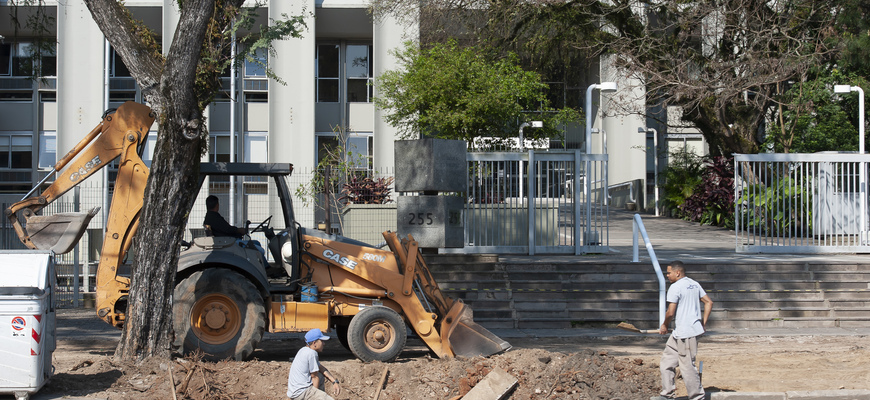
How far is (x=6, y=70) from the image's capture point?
28.2 metres

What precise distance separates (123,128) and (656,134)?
85.2 feet

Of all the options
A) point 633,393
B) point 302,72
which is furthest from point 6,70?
point 633,393

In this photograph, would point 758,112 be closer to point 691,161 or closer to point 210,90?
point 691,161

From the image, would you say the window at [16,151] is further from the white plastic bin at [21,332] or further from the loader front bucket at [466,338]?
the loader front bucket at [466,338]

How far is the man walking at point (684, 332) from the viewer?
8062mm

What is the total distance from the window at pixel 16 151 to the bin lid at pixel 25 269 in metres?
22.2

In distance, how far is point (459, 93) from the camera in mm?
23094

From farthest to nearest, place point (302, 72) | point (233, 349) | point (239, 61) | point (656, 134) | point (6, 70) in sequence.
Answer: point (656, 134) → point (6, 70) → point (302, 72) → point (239, 61) → point (233, 349)

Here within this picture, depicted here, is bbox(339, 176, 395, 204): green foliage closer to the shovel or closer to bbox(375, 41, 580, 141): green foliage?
bbox(375, 41, 580, 141): green foliage

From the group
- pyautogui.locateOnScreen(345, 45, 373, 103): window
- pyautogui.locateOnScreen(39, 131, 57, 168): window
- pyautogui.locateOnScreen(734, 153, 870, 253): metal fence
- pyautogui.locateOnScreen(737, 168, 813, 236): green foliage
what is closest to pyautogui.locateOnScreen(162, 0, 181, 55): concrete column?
pyautogui.locateOnScreen(39, 131, 57, 168): window

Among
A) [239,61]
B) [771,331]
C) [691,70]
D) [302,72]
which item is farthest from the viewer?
[302,72]

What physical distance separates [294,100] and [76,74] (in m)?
7.10

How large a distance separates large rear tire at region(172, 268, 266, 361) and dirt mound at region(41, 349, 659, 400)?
1.29ft

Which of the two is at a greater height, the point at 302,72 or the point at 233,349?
the point at 302,72
